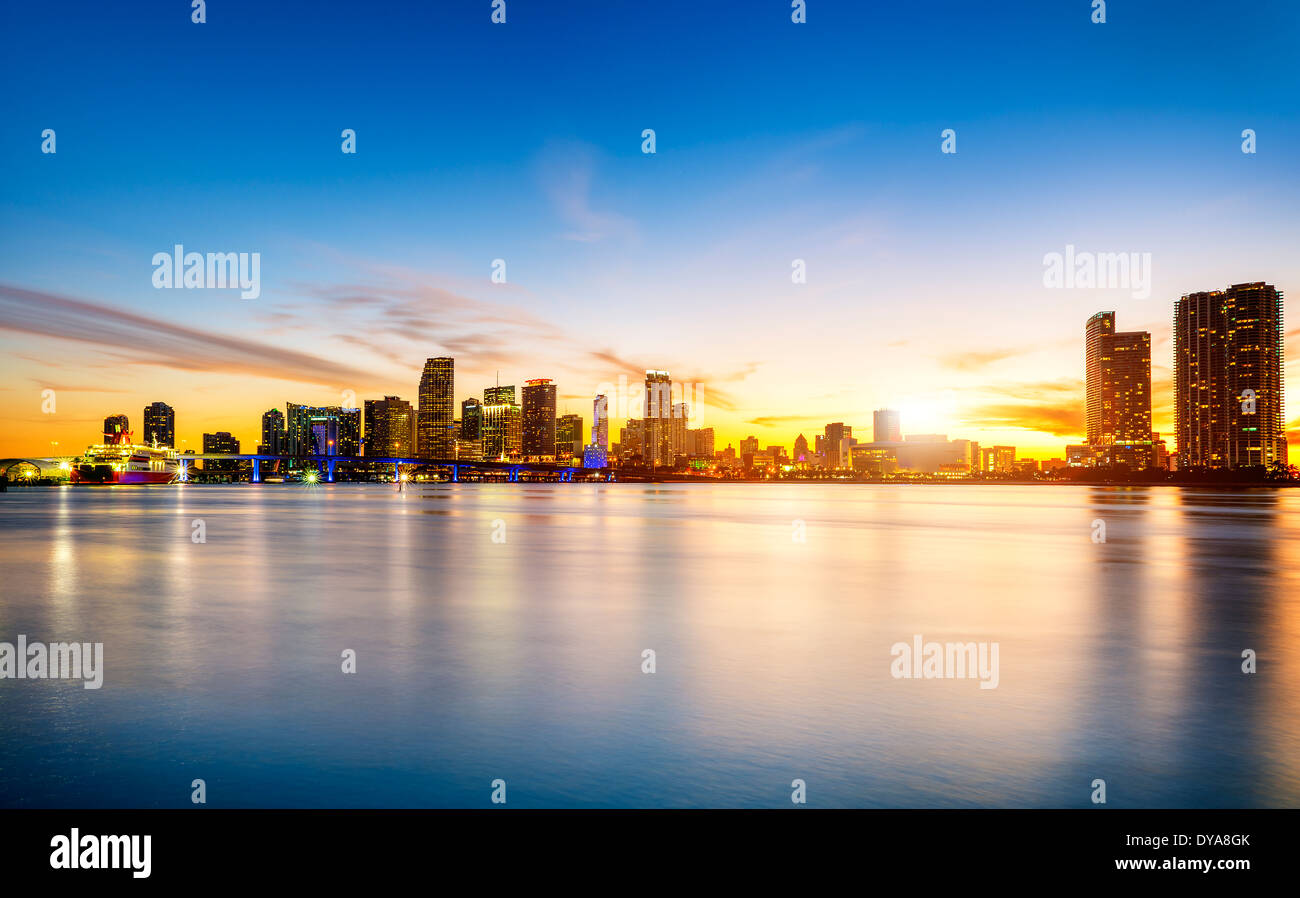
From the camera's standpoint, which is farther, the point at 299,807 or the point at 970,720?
the point at 970,720

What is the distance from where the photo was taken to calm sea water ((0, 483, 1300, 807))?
8.39m

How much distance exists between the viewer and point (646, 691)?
12.2 m

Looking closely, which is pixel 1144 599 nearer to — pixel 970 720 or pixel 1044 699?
pixel 1044 699

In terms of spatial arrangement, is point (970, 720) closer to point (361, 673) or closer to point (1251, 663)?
point (1251, 663)

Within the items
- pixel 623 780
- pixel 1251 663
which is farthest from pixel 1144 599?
pixel 623 780

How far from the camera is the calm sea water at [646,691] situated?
330 inches

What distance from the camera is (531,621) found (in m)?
18.7
